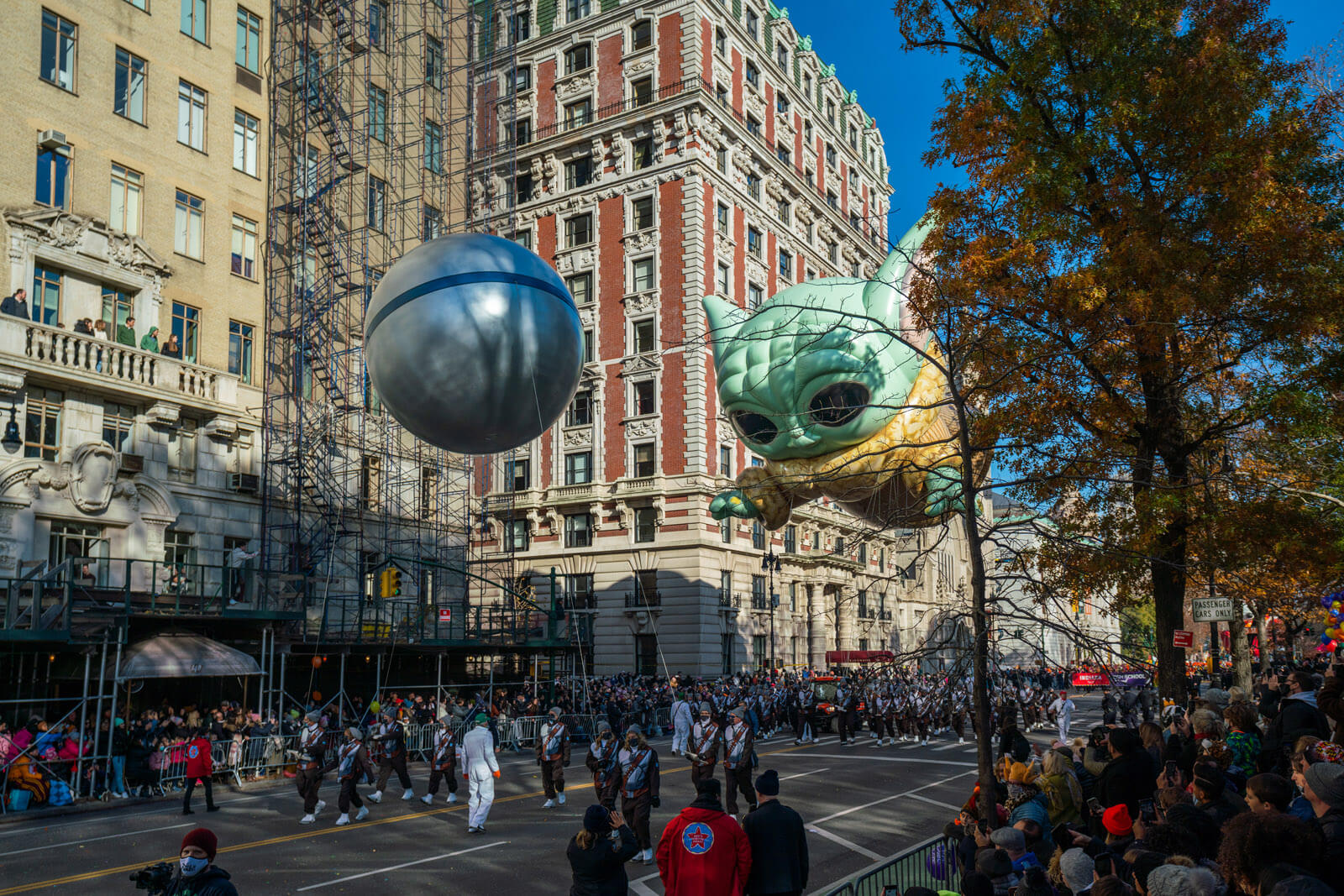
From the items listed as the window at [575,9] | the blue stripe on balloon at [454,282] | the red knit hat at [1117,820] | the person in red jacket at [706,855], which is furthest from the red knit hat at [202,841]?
the window at [575,9]

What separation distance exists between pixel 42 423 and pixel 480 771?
15.9 m

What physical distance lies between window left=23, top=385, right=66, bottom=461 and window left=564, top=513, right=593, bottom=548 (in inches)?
994

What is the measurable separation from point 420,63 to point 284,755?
27096mm

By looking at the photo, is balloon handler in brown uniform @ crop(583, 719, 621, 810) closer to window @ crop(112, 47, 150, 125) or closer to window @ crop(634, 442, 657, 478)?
window @ crop(112, 47, 150, 125)

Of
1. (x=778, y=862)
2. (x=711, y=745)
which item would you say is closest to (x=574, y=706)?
(x=711, y=745)

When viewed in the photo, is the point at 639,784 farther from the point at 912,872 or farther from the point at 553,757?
the point at 912,872

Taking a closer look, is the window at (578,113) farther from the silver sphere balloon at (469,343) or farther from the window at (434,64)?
the silver sphere balloon at (469,343)

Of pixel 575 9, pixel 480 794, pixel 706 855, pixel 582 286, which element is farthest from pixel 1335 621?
pixel 575 9

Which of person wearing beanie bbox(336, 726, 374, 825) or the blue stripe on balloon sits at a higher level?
the blue stripe on balloon

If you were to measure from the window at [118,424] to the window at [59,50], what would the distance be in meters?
8.08

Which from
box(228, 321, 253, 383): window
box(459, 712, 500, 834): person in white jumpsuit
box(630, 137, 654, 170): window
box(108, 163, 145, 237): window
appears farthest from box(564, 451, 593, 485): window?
box(459, 712, 500, 834): person in white jumpsuit

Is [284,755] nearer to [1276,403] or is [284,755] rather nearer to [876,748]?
[876,748]

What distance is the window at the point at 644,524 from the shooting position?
45188 mm

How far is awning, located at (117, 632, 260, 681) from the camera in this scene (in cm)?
2061
